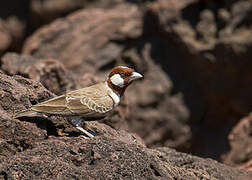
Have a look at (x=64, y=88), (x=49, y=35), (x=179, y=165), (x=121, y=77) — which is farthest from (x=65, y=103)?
(x=49, y=35)

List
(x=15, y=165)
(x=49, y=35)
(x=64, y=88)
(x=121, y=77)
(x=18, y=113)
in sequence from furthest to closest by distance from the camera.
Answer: (x=49, y=35) < (x=64, y=88) < (x=121, y=77) < (x=18, y=113) < (x=15, y=165)

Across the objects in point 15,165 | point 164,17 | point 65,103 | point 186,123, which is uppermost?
point 164,17

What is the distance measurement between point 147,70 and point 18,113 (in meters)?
8.55

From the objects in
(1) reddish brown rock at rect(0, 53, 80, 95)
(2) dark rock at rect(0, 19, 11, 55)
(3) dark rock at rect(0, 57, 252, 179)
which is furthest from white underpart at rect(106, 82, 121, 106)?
(2) dark rock at rect(0, 19, 11, 55)

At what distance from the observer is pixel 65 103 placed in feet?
21.1

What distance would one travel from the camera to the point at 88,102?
6621 mm

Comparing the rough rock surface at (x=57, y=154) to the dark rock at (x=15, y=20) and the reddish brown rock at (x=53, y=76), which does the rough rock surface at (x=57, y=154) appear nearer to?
the reddish brown rock at (x=53, y=76)

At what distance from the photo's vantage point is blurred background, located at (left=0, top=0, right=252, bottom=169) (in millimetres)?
13125

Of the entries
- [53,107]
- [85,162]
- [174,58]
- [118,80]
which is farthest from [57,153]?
[174,58]

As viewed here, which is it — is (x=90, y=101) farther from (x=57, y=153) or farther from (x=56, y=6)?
(x=56, y=6)

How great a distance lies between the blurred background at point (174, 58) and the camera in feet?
43.1

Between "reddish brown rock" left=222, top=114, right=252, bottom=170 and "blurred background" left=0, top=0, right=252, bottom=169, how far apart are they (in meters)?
0.11

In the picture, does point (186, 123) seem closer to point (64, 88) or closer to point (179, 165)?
point (64, 88)

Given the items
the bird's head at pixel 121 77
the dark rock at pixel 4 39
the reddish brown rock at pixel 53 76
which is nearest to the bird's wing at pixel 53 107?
the bird's head at pixel 121 77
